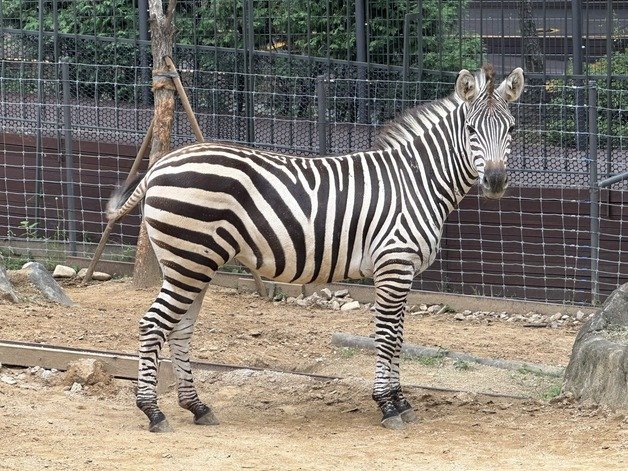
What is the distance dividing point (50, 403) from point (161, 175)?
1683mm

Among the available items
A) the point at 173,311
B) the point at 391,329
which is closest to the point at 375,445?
the point at 391,329

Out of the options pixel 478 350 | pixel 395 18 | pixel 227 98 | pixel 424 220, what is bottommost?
Result: pixel 478 350

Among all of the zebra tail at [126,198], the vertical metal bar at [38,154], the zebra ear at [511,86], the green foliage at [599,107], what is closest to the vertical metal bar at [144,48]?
the vertical metal bar at [38,154]

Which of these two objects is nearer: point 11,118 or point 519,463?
point 519,463

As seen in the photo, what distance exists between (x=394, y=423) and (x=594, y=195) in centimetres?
432

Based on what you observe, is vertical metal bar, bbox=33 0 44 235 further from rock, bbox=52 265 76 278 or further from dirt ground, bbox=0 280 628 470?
dirt ground, bbox=0 280 628 470

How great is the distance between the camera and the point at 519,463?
6195mm

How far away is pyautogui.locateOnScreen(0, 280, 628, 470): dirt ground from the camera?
621 centimetres

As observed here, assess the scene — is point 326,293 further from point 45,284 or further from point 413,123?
point 413,123

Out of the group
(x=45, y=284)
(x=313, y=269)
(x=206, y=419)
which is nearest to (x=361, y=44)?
(x=45, y=284)

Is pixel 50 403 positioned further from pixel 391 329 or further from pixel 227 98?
pixel 227 98

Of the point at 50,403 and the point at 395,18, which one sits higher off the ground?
the point at 395,18

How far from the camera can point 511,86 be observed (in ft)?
24.2

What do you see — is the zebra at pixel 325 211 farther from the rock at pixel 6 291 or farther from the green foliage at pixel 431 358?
the rock at pixel 6 291
